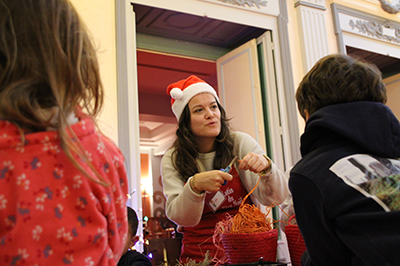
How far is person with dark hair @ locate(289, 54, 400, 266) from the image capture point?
2.81 ft

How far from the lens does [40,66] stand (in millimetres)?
700

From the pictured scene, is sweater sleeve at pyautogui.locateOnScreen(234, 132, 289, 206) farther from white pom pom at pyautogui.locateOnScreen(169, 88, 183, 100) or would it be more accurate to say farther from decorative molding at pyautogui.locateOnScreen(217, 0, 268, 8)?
decorative molding at pyautogui.locateOnScreen(217, 0, 268, 8)

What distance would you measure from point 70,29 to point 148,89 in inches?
248

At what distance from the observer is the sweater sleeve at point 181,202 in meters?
1.51

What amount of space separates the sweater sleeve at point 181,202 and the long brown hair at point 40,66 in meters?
0.83

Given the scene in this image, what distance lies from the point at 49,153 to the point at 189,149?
120 cm

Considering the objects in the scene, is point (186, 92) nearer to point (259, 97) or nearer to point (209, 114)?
point (209, 114)

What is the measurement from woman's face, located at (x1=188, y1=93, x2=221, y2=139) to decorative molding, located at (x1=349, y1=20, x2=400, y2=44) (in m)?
3.55

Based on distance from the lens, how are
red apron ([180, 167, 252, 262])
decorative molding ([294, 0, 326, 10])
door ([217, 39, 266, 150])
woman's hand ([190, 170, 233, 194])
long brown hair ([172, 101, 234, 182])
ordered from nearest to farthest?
woman's hand ([190, 170, 233, 194]), red apron ([180, 167, 252, 262]), long brown hair ([172, 101, 234, 182]), door ([217, 39, 266, 150]), decorative molding ([294, 0, 326, 10])

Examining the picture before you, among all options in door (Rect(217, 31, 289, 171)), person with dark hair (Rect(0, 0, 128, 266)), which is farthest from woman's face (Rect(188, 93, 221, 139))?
door (Rect(217, 31, 289, 171))

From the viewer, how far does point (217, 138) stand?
1926 millimetres

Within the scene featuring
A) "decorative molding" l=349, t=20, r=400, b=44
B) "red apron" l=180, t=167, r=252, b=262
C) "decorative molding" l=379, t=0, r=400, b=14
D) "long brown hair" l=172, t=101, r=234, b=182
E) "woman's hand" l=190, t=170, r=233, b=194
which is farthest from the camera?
"decorative molding" l=379, t=0, r=400, b=14

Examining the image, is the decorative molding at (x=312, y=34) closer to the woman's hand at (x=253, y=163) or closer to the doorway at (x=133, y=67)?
the doorway at (x=133, y=67)

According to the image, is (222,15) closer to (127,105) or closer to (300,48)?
(300,48)
